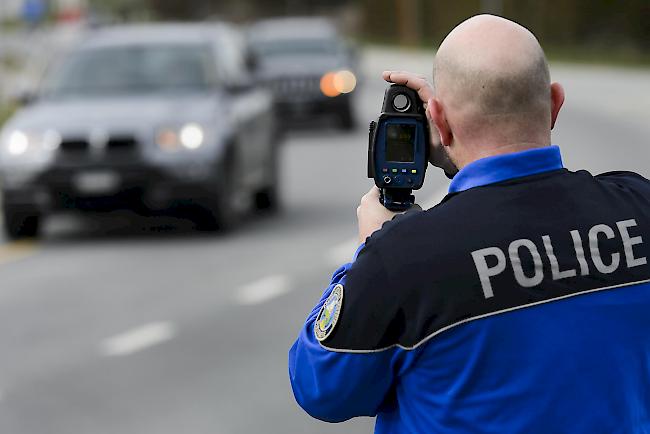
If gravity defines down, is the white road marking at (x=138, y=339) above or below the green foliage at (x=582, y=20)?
above

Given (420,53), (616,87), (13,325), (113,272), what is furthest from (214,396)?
(420,53)

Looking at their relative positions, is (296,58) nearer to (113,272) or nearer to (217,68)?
(217,68)

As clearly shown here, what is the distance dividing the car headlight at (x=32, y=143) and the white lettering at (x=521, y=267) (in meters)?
11.0

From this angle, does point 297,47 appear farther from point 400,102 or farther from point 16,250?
point 400,102

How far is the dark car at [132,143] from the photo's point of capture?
Answer: 1373 centimetres

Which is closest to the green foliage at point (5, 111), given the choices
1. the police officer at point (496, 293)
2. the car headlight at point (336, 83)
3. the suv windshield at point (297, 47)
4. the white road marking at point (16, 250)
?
the suv windshield at point (297, 47)

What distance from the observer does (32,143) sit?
13.8 m

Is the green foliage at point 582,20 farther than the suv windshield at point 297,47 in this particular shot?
Yes

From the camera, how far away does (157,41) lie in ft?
50.7

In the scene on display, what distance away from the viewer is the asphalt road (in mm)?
7629

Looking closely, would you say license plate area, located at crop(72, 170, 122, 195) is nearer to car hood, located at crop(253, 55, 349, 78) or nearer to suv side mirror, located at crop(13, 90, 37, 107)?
suv side mirror, located at crop(13, 90, 37, 107)

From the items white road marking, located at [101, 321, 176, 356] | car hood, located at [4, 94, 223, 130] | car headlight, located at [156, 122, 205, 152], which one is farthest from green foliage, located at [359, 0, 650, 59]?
white road marking, located at [101, 321, 176, 356]

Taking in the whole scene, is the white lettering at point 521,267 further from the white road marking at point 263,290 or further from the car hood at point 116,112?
the car hood at point 116,112

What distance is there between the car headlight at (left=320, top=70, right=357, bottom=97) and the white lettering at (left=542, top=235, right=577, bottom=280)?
24126 millimetres
